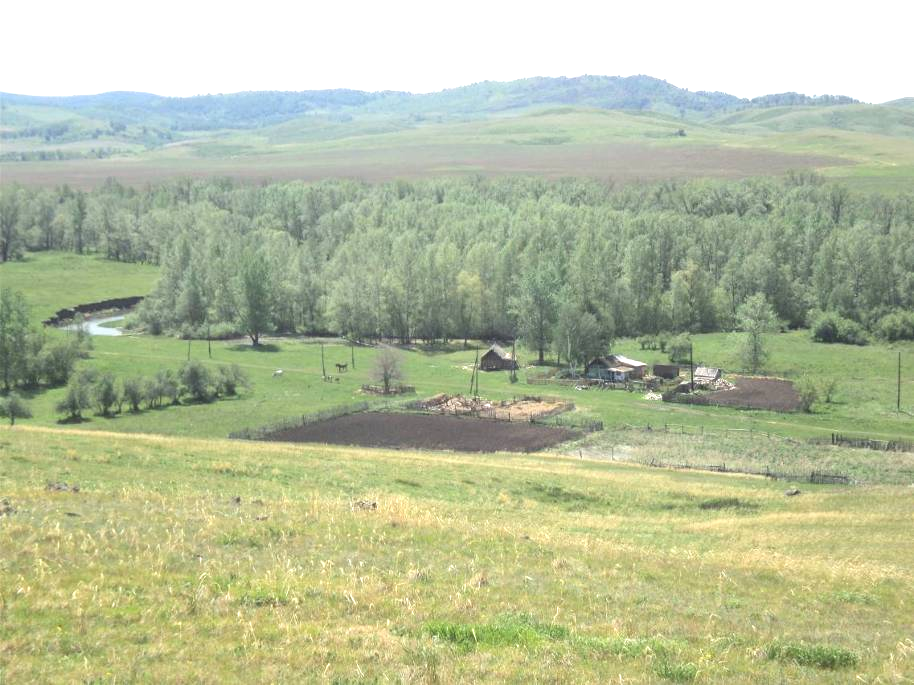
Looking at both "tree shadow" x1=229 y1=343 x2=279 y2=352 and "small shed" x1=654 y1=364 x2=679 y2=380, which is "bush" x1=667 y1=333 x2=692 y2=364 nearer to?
"small shed" x1=654 y1=364 x2=679 y2=380

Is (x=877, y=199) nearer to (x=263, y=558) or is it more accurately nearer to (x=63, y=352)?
(x=63, y=352)

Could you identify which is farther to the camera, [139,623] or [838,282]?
[838,282]

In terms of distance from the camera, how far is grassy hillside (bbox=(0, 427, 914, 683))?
45.1 feet

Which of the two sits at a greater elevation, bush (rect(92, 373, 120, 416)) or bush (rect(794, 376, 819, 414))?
bush (rect(92, 373, 120, 416))

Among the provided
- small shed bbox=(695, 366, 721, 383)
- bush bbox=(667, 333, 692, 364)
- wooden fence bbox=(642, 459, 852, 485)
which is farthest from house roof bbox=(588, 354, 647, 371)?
wooden fence bbox=(642, 459, 852, 485)

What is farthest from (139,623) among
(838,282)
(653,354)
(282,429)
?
(838,282)

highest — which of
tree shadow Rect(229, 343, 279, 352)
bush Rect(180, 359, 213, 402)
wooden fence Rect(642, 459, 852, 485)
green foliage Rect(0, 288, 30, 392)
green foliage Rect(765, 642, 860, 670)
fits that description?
green foliage Rect(765, 642, 860, 670)

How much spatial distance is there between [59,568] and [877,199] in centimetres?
15286

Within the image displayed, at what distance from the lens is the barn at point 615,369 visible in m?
83.1

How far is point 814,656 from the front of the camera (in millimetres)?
14953

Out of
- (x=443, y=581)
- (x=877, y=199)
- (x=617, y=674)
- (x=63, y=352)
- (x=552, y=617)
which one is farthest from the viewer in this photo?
(x=877, y=199)

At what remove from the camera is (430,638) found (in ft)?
48.2

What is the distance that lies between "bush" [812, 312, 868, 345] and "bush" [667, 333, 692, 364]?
69.3 feet

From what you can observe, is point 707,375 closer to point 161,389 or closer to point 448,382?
point 448,382
